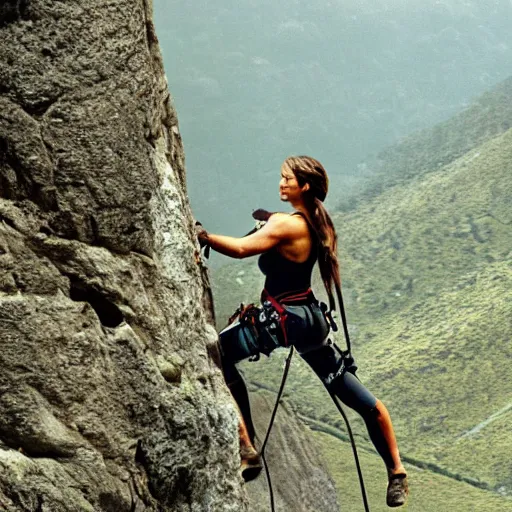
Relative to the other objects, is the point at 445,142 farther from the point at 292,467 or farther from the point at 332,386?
the point at 332,386

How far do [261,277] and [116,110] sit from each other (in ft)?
84.1

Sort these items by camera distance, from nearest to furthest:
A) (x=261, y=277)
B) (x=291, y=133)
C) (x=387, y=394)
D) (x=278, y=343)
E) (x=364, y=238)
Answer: (x=278, y=343)
(x=387, y=394)
(x=261, y=277)
(x=364, y=238)
(x=291, y=133)

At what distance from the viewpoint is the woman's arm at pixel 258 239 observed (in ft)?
23.9

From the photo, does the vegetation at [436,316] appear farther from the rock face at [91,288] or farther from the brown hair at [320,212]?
the rock face at [91,288]

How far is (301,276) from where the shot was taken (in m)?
7.80

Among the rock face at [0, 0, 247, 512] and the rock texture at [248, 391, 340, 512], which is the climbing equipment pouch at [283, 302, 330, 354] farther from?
the rock texture at [248, 391, 340, 512]

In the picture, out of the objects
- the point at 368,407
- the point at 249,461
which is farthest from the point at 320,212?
the point at 249,461

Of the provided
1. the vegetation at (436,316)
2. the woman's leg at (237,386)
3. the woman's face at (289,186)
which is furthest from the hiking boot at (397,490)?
the vegetation at (436,316)

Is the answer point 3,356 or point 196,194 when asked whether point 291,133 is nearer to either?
point 196,194

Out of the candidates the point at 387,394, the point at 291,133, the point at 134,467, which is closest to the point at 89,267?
the point at 134,467

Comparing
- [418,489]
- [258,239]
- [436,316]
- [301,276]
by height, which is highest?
[258,239]

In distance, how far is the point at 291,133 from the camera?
7356 centimetres

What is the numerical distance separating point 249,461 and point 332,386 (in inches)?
34.2

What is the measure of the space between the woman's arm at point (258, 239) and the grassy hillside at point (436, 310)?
1752cm
